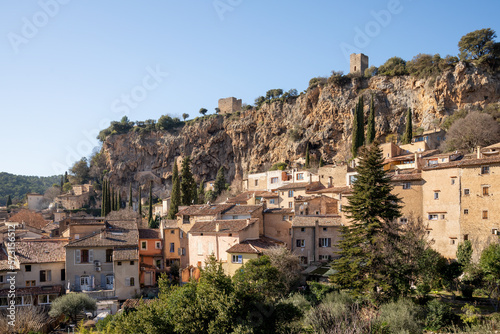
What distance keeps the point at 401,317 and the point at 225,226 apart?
18.0 m

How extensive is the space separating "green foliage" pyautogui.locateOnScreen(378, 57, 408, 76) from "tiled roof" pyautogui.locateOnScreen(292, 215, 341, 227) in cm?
4445

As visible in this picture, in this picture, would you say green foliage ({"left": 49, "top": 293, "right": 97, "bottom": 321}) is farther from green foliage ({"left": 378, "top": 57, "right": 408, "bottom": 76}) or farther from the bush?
green foliage ({"left": 378, "top": 57, "right": 408, "bottom": 76})

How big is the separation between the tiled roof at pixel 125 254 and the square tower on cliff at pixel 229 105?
223 feet

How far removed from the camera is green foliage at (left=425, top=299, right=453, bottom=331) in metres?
24.5

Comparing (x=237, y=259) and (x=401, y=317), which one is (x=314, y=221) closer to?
(x=237, y=259)

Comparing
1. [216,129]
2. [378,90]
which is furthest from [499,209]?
[216,129]

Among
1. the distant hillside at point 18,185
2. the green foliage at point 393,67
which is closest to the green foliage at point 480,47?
the green foliage at point 393,67

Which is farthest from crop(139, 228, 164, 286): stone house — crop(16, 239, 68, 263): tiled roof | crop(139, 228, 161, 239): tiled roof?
crop(16, 239, 68, 263): tiled roof

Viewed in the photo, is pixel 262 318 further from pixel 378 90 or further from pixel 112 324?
pixel 378 90

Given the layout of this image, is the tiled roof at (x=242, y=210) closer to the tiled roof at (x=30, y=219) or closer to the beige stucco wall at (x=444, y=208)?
the beige stucco wall at (x=444, y=208)

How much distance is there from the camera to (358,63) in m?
83.2

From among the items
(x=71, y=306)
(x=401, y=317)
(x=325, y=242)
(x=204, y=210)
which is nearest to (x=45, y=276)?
(x=71, y=306)

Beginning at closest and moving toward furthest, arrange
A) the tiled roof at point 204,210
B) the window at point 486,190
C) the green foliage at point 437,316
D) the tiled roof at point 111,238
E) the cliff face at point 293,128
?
1. the green foliage at point 437,316
2. the window at point 486,190
3. the tiled roof at point 111,238
4. the tiled roof at point 204,210
5. the cliff face at point 293,128

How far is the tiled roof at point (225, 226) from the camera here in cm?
3620
